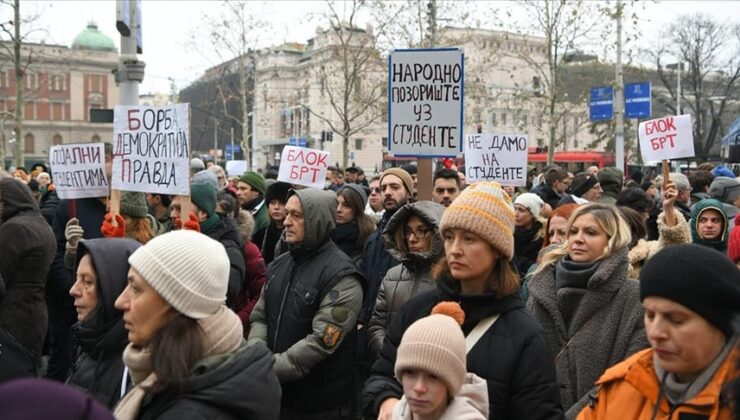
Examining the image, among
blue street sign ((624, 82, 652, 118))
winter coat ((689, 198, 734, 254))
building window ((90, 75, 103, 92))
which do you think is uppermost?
building window ((90, 75, 103, 92))

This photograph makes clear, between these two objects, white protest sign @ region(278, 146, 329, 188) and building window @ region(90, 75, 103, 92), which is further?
building window @ region(90, 75, 103, 92)

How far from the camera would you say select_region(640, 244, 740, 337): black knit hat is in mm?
2533

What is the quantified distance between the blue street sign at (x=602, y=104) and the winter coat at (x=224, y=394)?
76.0 feet

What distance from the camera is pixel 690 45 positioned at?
50.5 metres

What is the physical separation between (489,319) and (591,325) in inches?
31.2

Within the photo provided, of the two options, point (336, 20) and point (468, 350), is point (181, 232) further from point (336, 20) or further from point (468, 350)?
point (336, 20)

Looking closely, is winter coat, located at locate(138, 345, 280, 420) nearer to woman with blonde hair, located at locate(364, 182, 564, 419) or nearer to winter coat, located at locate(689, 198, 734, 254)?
woman with blonde hair, located at locate(364, 182, 564, 419)

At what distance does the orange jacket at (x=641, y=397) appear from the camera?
246 cm

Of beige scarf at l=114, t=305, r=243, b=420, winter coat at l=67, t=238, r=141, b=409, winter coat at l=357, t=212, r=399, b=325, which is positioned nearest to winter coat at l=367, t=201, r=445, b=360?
winter coat at l=357, t=212, r=399, b=325

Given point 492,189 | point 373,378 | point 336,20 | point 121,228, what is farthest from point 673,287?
point 336,20

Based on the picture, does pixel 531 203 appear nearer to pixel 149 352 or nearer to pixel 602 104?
pixel 149 352

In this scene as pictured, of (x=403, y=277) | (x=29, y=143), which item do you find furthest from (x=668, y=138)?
(x=29, y=143)

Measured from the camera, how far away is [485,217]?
3404mm

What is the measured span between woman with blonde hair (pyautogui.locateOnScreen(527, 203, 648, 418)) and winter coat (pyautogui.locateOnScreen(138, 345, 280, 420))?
4.69 feet
